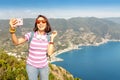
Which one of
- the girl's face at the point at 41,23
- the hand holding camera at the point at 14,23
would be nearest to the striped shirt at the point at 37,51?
the girl's face at the point at 41,23

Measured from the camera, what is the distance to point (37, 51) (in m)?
5.27

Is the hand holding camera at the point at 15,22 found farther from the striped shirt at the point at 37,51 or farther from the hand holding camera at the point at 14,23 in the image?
the striped shirt at the point at 37,51

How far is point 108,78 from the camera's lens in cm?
11588

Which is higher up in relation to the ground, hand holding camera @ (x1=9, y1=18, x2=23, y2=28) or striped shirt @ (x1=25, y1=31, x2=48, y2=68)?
hand holding camera @ (x1=9, y1=18, x2=23, y2=28)

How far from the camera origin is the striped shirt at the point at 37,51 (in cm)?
521

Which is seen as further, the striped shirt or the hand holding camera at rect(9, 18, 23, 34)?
the striped shirt

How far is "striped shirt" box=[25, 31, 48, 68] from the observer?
521cm

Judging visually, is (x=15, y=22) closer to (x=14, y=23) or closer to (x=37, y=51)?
(x=14, y=23)

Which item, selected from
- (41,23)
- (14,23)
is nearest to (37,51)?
(41,23)

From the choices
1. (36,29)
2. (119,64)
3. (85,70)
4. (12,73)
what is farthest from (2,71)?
(119,64)

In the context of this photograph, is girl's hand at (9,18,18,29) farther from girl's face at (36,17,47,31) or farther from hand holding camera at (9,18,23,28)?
girl's face at (36,17,47,31)

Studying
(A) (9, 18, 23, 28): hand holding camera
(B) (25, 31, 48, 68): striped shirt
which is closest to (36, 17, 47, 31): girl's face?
(B) (25, 31, 48, 68): striped shirt

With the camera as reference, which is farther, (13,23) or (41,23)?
(41,23)

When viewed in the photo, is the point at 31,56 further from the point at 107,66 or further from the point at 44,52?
the point at 107,66
